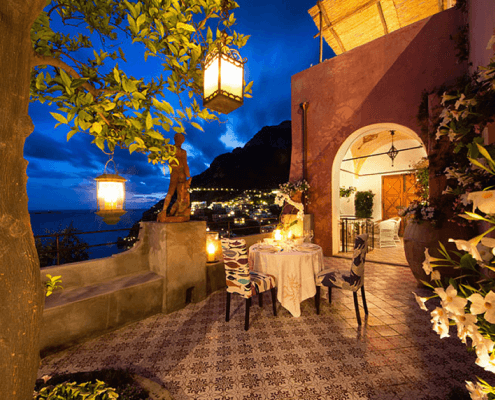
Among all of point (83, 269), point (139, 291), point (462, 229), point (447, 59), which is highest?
point (447, 59)

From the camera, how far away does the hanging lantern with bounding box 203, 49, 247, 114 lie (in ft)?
4.94

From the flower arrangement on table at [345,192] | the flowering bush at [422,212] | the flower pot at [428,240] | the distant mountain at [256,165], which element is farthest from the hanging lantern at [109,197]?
the distant mountain at [256,165]

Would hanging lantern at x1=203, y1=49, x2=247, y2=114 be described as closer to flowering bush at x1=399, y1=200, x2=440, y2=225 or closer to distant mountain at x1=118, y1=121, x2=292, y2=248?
flowering bush at x1=399, y1=200, x2=440, y2=225

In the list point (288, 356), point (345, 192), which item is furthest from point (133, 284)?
point (345, 192)

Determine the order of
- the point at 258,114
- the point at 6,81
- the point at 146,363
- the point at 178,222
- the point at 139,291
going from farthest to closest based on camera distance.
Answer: the point at 258,114
the point at 178,222
the point at 139,291
the point at 146,363
the point at 6,81

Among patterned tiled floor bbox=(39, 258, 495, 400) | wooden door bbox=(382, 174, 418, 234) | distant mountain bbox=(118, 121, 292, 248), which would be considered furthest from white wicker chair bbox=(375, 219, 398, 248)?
distant mountain bbox=(118, 121, 292, 248)

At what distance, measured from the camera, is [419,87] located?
481 cm

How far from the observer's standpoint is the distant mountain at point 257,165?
23.1 meters

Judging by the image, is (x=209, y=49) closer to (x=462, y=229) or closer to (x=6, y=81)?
(x=6, y=81)

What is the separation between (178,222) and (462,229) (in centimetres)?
409

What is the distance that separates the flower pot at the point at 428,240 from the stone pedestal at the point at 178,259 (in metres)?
3.19

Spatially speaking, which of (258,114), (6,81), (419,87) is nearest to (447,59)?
(419,87)

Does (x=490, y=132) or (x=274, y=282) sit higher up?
(x=490, y=132)

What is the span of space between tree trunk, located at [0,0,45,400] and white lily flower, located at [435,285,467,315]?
4.67ft
